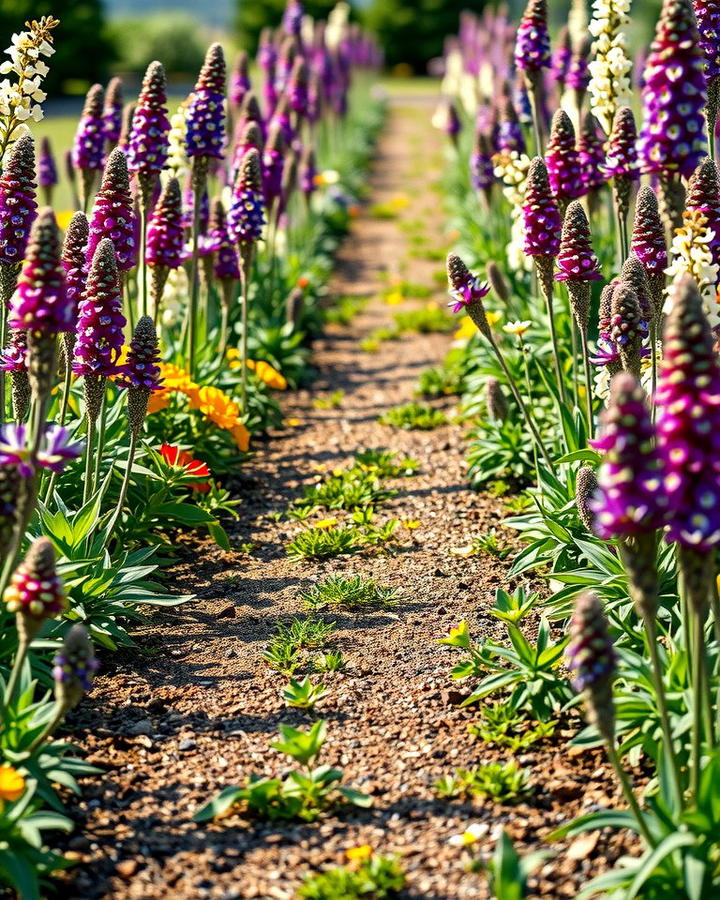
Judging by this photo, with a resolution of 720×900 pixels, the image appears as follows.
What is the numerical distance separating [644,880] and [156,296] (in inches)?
159

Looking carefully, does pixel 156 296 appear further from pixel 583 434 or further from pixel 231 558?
pixel 583 434

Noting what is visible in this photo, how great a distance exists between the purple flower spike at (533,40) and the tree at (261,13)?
31917mm

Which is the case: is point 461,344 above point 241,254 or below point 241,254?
below

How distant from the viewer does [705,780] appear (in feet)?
10.3

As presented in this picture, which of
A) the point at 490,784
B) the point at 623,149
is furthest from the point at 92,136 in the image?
the point at 490,784

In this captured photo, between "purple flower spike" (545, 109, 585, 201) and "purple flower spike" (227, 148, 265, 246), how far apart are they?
1.80 metres

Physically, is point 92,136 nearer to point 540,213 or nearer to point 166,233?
point 166,233

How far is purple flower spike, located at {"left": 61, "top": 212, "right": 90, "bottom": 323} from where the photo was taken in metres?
4.71

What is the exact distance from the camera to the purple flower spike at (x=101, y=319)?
436 centimetres

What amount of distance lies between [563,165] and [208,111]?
201cm

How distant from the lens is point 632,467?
9.30ft

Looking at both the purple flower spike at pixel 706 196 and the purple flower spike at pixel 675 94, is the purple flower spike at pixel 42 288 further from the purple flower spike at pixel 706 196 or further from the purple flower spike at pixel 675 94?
the purple flower spike at pixel 706 196

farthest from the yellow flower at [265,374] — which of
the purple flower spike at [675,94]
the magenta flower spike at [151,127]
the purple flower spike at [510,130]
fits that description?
the purple flower spike at [675,94]

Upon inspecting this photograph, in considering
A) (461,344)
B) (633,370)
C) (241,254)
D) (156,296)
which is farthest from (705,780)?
(461,344)
